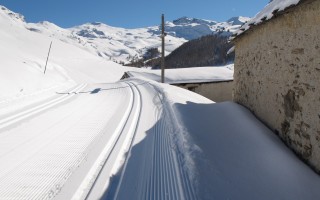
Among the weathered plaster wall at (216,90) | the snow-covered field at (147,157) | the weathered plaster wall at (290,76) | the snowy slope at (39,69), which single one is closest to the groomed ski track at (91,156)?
the snow-covered field at (147,157)

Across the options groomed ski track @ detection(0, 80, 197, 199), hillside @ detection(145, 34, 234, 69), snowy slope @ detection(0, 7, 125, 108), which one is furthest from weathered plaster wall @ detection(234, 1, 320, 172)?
hillside @ detection(145, 34, 234, 69)

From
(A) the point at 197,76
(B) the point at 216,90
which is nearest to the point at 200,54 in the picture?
(A) the point at 197,76

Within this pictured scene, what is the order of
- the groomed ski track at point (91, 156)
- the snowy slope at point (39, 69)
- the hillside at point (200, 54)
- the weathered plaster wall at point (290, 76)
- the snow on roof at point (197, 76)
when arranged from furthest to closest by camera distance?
the hillside at point (200, 54), the snow on roof at point (197, 76), the snowy slope at point (39, 69), the weathered plaster wall at point (290, 76), the groomed ski track at point (91, 156)

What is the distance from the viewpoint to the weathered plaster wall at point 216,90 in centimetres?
2242

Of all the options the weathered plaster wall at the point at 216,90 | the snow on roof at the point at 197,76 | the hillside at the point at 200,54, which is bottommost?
the weathered plaster wall at the point at 216,90

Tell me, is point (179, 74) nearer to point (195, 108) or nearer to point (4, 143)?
point (195, 108)

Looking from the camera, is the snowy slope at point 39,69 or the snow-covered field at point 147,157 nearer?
the snow-covered field at point 147,157

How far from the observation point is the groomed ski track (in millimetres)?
4348

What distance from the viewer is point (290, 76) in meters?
6.33

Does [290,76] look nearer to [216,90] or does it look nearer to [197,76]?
[216,90]

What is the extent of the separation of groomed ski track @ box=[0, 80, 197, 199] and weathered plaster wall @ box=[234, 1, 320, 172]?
210 cm

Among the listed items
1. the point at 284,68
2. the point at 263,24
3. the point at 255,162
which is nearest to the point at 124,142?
the point at 255,162

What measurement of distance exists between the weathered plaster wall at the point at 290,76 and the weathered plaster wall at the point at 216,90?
13.5 meters

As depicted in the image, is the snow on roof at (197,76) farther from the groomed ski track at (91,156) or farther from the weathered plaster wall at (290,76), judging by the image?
the groomed ski track at (91,156)
